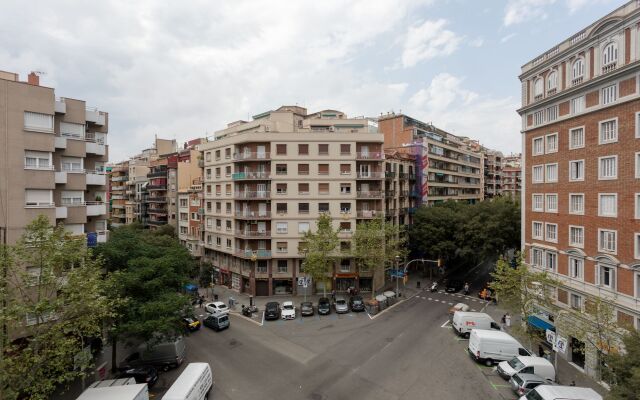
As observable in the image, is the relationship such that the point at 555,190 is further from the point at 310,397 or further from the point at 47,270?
the point at 47,270

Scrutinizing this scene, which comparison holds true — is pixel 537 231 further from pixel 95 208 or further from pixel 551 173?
pixel 95 208

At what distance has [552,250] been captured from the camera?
2880cm

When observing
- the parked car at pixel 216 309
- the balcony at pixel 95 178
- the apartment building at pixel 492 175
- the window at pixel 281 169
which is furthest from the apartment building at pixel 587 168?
the apartment building at pixel 492 175

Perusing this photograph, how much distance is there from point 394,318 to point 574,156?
2251cm

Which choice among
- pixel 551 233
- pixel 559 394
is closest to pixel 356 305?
pixel 551 233

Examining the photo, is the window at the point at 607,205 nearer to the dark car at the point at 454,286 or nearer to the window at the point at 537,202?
the window at the point at 537,202

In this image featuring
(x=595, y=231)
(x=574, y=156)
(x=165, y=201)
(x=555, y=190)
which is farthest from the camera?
(x=165, y=201)

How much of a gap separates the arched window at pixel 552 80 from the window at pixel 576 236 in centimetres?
1226

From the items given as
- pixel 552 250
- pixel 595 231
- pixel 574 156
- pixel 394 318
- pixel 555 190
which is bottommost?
pixel 394 318

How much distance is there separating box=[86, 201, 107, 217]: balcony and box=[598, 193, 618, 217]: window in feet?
129

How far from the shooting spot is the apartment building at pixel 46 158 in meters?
21.7

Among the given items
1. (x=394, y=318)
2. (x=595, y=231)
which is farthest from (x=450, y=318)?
(x=595, y=231)

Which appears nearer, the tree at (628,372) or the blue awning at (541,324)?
the tree at (628,372)

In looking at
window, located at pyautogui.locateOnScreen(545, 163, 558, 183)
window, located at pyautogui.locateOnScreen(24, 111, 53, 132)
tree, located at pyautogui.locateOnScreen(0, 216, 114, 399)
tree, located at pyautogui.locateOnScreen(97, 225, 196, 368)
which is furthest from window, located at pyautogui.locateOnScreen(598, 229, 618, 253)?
window, located at pyautogui.locateOnScreen(24, 111, 53, 132)
